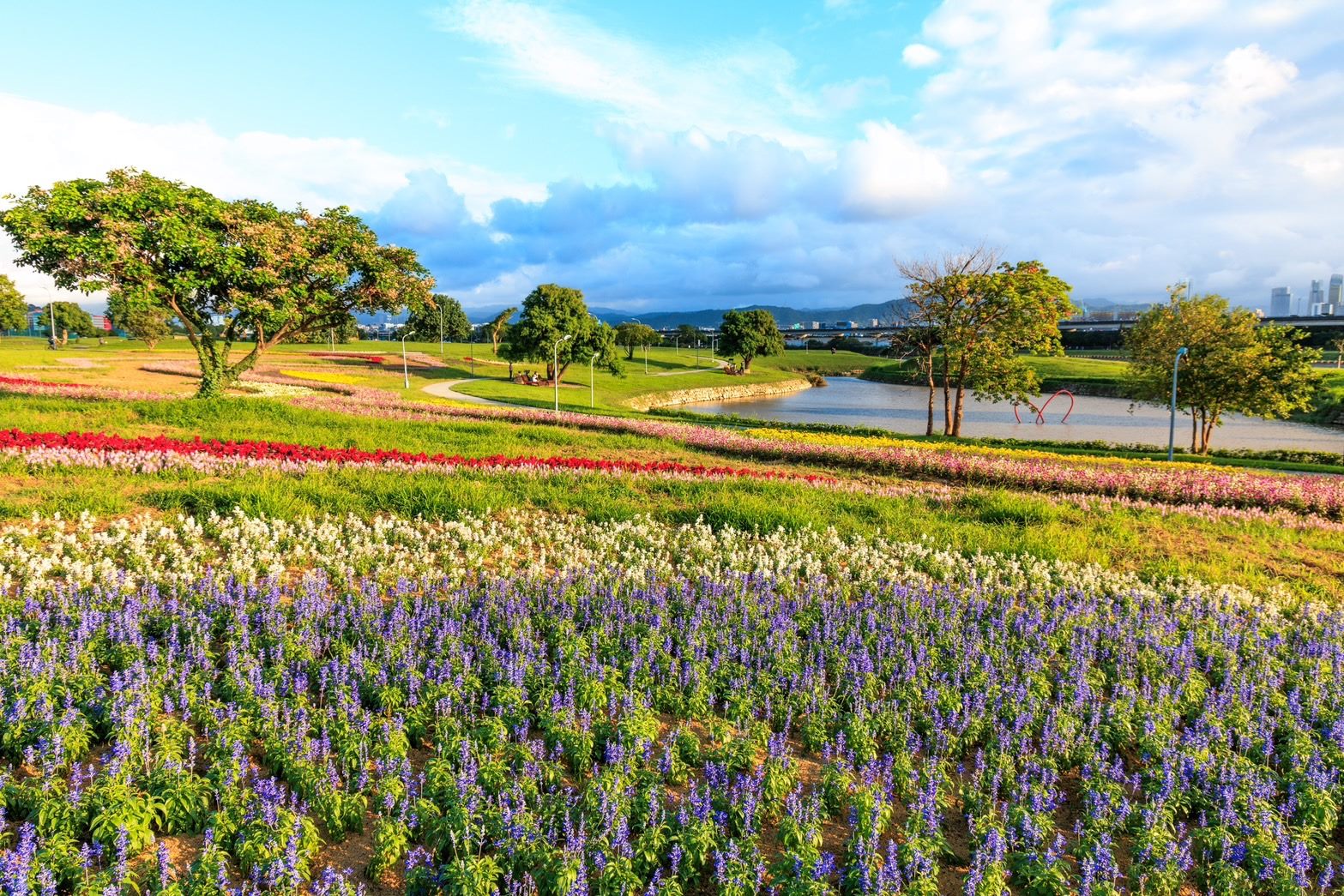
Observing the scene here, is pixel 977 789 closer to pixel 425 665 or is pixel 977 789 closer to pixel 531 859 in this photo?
pixel 531 859

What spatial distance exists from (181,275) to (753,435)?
78.3ft

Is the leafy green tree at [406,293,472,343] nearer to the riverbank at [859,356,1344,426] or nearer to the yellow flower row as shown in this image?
the yellow flower row

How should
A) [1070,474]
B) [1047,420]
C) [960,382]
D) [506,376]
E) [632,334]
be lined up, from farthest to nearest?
[632,334], [506,376], [1047,420], [960,382], [1070,474]

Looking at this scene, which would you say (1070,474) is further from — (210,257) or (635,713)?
(210,257)

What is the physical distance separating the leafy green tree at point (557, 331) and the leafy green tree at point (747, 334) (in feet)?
112

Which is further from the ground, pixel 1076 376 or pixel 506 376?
pixel 1076 376

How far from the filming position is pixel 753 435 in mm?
26938

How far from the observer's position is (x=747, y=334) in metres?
109

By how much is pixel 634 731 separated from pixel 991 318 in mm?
37492

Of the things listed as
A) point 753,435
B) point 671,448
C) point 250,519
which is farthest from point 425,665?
point 753,435

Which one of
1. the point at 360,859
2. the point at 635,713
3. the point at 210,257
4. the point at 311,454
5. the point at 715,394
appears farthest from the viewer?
the point at 715,394

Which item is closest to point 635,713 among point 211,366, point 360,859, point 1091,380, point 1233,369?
point 360,859

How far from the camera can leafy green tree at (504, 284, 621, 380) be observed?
70875 millimetres

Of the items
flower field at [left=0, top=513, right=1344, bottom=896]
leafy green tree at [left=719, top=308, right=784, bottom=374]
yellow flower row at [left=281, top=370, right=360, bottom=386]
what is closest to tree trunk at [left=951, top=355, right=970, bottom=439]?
flower field at [left=0, top=513, right=1344, bottom=896]
